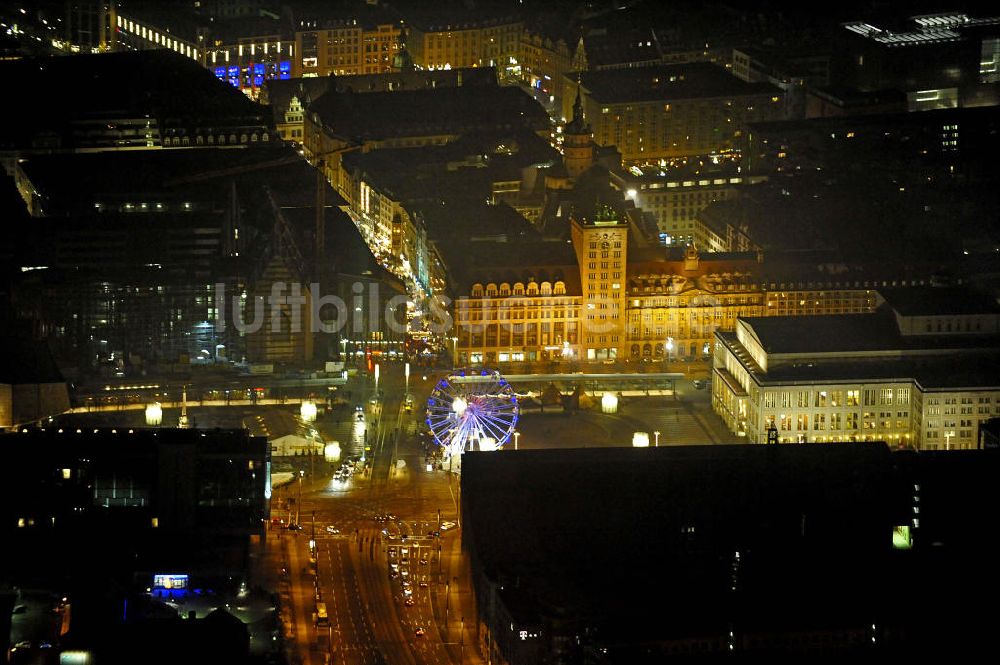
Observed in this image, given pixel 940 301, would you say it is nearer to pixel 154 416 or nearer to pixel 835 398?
pixel 835 398

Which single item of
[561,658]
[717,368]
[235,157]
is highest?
[235,157]

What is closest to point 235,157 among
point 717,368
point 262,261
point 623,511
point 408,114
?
point 408,114

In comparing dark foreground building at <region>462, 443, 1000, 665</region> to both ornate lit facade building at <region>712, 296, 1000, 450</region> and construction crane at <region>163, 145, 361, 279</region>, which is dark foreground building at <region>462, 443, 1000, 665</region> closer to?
ornate lit facade building at <region>712, 296, 1000, 450</region>

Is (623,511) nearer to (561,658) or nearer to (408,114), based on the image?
(561,658)

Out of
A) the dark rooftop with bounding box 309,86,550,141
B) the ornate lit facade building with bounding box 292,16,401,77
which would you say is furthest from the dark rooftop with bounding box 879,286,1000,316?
the ornate lit facade building with bounding box 292,16,401,77

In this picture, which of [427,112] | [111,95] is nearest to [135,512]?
[111,95]

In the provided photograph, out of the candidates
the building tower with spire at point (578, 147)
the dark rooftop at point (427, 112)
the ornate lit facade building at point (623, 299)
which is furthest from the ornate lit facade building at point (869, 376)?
the dark rooftop at point (427, 112)
